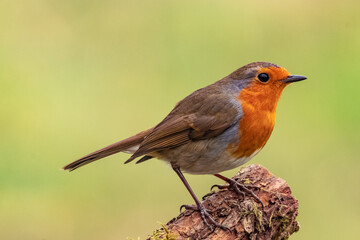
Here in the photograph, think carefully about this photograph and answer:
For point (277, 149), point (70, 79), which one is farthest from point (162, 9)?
point (277, 149)

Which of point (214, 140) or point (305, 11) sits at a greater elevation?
point (305, 11)

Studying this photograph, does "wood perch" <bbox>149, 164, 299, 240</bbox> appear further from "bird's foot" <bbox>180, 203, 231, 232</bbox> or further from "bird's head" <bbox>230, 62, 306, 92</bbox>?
"bird's head" <bbox>230, 62, 306, 92</bbox>

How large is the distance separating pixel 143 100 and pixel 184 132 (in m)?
3.85

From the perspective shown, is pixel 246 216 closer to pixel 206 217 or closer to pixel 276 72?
pixel 206 217

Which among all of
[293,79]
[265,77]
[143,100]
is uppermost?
[143,100]

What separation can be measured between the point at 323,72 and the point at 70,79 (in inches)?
130

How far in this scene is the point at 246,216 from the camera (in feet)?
14.2

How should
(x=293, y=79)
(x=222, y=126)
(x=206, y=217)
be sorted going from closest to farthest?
1. (x=206, y=217)
2. (x=222, y=126)
3. (x=293, y=79)

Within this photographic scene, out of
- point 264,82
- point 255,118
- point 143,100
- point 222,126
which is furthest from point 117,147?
point 143,100

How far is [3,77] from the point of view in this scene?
903cm

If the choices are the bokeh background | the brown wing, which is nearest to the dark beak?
the brown wing

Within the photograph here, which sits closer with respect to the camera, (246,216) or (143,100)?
(246,216)

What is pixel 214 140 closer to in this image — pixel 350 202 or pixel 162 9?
pixel 350 202

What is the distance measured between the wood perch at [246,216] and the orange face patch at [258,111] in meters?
0.28
